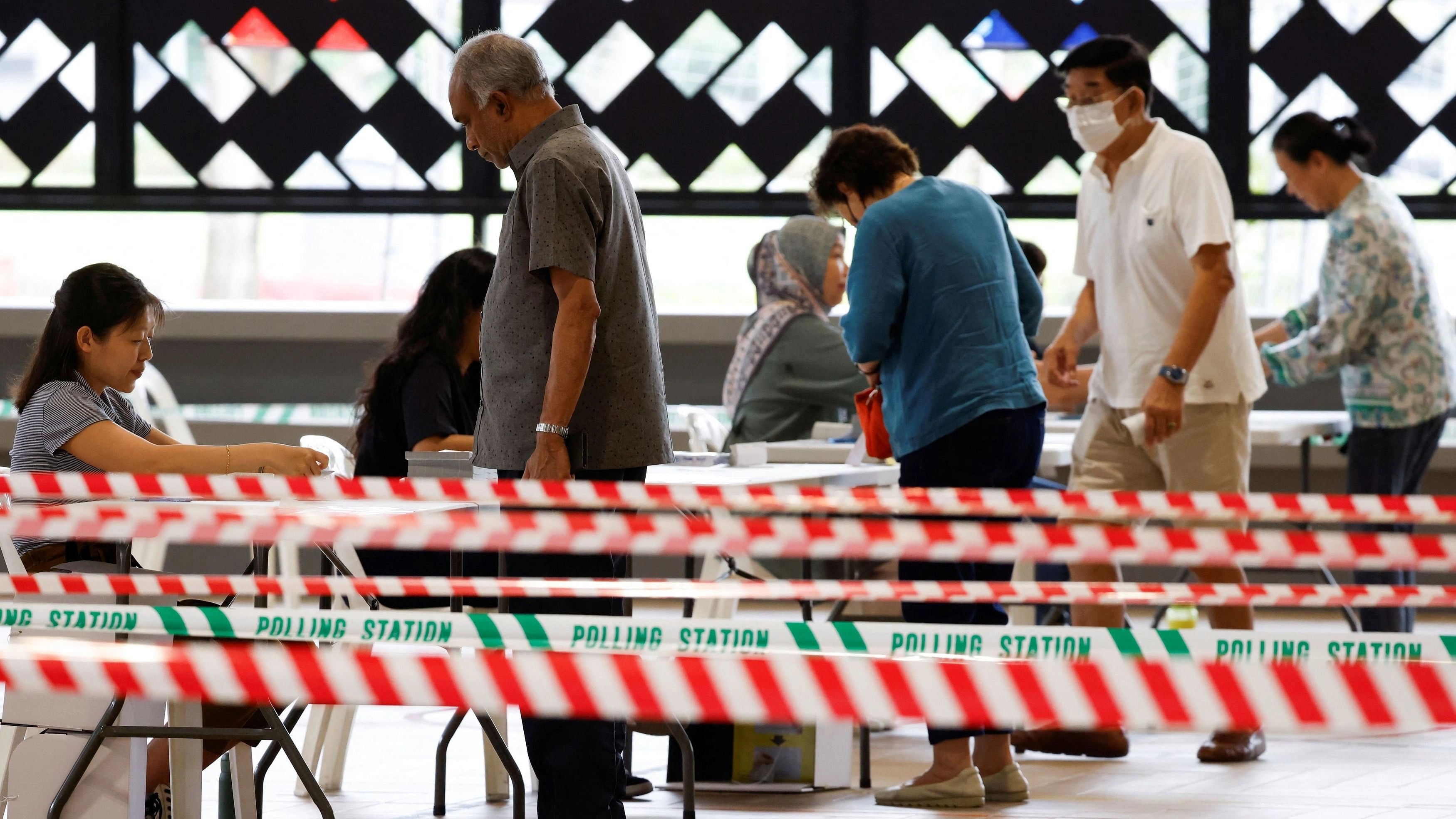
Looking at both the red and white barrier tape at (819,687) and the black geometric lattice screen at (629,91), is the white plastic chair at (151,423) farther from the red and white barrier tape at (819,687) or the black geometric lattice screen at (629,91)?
the red and white barrier tape at (819,687)

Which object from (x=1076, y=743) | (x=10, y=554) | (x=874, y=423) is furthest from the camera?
(x=1076, y=743)

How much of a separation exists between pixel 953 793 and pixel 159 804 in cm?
144

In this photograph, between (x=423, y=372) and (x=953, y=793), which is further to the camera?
(x=423, y=372)

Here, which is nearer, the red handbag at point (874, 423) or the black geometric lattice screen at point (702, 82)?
the red handbag at point (874, 423)

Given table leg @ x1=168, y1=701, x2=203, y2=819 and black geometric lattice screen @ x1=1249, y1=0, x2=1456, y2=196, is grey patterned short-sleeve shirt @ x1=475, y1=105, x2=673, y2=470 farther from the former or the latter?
black geometric lattice screen @ x1=1249, y1=0, x2=1456, y2=196

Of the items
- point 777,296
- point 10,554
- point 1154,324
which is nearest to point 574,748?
point 10,554

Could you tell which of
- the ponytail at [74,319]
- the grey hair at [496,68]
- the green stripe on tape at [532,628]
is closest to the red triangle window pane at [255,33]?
the ponytail at [74,319]

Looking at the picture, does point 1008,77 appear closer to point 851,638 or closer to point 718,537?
point 718,537

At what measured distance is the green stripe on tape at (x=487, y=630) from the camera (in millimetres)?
2080

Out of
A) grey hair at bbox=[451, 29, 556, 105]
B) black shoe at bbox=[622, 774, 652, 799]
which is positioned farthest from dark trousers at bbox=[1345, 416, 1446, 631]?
grey hair at bbox=[451, 29, 556, 105]

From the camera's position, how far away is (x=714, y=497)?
282cm

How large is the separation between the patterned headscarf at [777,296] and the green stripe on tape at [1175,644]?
2.42m

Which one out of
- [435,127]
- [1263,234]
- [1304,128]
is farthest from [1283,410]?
[435,127]

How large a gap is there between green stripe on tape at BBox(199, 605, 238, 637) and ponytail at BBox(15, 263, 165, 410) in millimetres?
960
